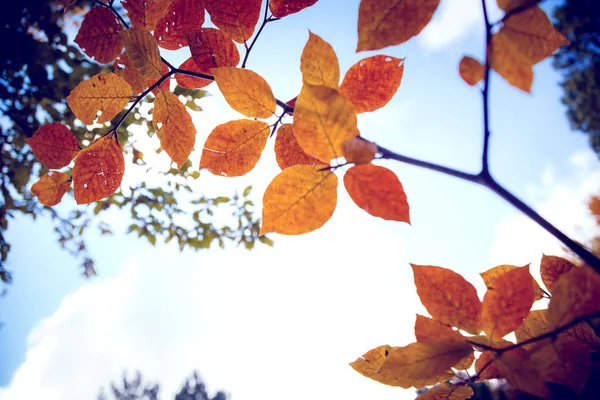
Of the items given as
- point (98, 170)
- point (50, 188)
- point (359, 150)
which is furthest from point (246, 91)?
point (50, 188)

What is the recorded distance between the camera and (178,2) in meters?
0.52

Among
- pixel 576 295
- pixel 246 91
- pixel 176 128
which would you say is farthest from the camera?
pixel 176 128

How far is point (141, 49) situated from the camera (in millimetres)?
509

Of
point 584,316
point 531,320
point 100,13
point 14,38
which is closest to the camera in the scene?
point 584,316

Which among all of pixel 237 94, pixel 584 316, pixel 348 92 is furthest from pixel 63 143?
pixel 584 316

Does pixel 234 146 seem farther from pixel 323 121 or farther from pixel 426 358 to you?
pixel 426 358

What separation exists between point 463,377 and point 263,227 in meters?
0.32

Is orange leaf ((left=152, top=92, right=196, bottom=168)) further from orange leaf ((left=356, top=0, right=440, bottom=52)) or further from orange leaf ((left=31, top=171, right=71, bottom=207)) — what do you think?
orange leaf ((left=356, top=0, right=440, bottom=52))

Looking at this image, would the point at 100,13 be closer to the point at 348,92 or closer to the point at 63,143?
the point at 63,143

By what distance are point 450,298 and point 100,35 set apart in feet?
2.28

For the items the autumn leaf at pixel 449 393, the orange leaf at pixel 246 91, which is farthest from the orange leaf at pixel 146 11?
the autumn leaf at pixel 449 393

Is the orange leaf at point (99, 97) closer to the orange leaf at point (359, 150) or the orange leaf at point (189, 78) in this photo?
the orange leaf at point (189, 78)

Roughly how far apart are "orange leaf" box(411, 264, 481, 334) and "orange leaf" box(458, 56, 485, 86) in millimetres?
212

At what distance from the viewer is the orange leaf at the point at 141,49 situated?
0.50m
